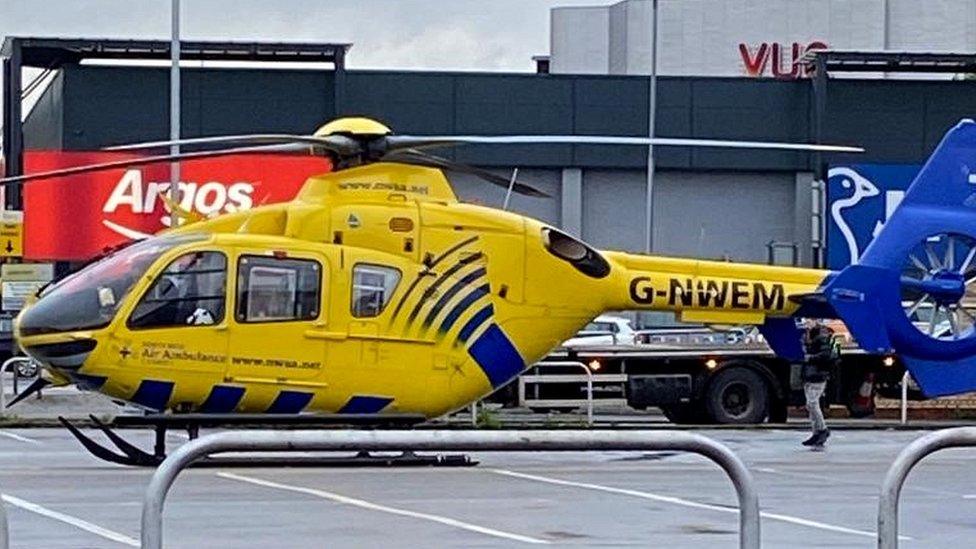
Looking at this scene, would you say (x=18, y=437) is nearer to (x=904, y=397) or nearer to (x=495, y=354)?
(x=495, y=354)

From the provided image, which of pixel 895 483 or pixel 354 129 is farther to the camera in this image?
pixel 354 129

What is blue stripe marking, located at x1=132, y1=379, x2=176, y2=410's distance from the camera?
1966 centimetres

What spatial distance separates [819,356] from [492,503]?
9.58 m

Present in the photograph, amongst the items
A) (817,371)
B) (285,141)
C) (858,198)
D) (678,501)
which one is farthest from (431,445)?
(858,198)

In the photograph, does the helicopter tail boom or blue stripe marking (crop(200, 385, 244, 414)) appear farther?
the helicopter tail boom

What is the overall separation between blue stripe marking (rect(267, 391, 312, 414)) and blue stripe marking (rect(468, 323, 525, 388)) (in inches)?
66.8

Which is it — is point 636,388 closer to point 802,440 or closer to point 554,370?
point 554,370

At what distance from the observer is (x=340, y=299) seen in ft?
65.8

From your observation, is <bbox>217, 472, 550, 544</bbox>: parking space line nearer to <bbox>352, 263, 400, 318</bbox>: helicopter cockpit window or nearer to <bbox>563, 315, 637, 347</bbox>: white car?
<bbox>352, 263, 400, 318</bbox>: helicopter cockpit window

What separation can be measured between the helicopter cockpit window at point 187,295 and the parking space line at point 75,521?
11.1ft

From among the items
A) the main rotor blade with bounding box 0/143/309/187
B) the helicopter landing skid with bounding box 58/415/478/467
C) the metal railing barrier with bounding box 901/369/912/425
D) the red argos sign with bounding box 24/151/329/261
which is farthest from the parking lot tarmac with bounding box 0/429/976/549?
the red argos sign with bounding box 24/151/329/261

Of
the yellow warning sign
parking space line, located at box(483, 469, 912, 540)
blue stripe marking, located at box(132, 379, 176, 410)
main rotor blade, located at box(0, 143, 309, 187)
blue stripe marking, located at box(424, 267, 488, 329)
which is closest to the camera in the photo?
parking space line, located at box(483, 469, 912, 540)

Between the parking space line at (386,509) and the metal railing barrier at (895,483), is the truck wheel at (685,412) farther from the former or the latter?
the metal railing barrier at (895,483)

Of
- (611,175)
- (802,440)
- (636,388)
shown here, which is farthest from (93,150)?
(802,440)
